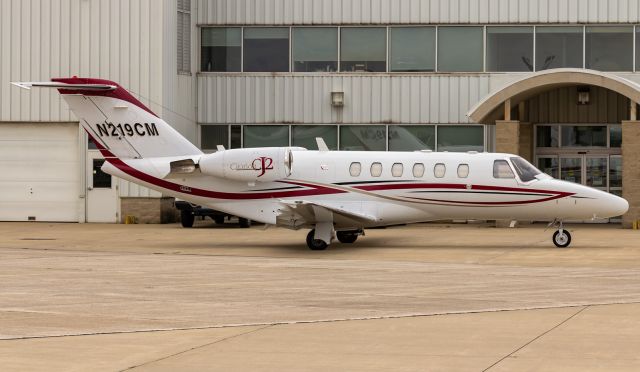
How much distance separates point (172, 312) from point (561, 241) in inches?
576

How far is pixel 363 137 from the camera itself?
40.8m

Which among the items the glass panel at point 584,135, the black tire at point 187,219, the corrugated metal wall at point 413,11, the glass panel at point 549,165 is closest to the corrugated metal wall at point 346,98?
the corrugated metal wall at point 413,11

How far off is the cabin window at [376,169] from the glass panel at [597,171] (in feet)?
47.3

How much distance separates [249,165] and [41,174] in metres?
14.1

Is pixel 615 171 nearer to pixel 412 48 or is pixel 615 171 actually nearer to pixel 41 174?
pixel 412 48

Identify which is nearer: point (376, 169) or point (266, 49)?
point (376, 169)

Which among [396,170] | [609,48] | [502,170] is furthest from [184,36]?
[502,170]

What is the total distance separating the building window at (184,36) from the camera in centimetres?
4019

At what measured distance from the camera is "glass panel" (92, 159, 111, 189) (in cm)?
3922

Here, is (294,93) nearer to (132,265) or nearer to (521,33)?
(521,33)

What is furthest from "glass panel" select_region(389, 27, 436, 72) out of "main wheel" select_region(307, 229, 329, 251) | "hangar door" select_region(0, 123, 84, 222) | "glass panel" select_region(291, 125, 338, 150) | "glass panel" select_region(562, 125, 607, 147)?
"main wheel" select_region(307, 229, 329, 251)

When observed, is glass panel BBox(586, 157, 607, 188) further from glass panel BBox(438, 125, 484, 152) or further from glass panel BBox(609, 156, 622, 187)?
glass panel BBox(438, 125, 484, 152)

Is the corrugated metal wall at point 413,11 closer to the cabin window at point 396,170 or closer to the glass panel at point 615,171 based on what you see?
the glass panel at point 615,171

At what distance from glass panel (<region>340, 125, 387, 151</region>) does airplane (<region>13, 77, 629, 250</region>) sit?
39.3ft
